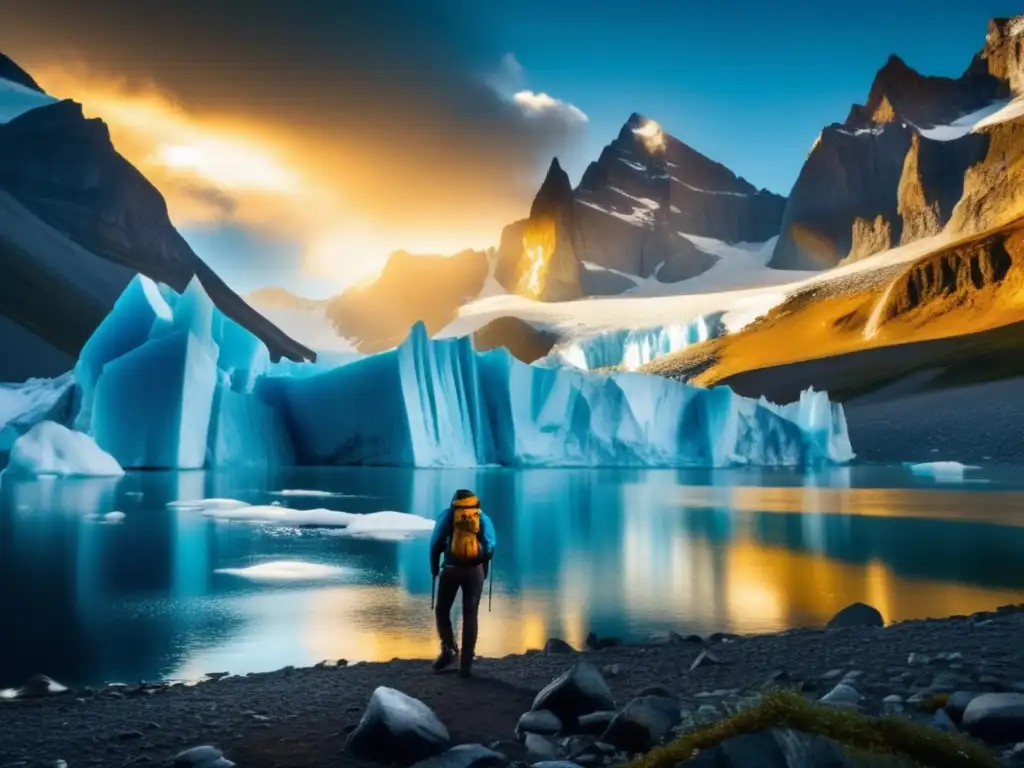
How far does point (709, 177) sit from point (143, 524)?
163475mm

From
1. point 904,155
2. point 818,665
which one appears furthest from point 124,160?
point 818,665

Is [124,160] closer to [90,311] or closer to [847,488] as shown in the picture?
[90,311]

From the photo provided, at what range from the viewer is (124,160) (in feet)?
353

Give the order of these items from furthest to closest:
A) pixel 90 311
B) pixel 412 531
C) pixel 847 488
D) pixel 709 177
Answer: pixel 709 177
pixel 90 311
pixel 847 488
pixel 412 531

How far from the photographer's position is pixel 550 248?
14200 centimetres

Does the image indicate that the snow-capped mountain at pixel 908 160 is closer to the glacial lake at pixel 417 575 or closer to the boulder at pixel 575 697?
the glacial lake at pixel 417 575

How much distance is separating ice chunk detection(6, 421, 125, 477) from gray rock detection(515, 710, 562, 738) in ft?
75.9

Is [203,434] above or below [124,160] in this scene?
below

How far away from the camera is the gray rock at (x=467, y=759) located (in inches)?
138

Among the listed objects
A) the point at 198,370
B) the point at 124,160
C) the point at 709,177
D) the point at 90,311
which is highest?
the point at 709,177

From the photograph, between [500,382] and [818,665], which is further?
[500,382]

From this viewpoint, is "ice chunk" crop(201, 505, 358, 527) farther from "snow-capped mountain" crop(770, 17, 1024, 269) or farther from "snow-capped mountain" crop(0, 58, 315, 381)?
"snow-capped mountain" crop(770, 17, 1024, 269)

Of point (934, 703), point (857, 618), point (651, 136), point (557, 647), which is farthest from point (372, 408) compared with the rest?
point (651, 136)

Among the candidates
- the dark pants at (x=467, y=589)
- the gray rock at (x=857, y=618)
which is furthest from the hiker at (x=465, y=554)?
the gray rock at (x=857, y=618)
